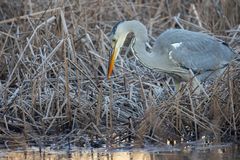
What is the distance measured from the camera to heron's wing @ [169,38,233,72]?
8.84 m

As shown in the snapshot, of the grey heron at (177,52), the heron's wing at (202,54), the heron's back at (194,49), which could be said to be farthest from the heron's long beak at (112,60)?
the heron's wing at (202,54)

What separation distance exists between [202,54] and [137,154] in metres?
2.06

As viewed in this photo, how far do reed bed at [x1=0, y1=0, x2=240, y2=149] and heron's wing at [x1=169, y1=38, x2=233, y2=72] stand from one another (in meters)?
0.23

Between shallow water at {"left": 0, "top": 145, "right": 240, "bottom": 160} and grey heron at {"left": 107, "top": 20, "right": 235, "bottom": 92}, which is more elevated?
grey heron at {"left": 107, "top": 20, "right": 235, "bottom": 92}

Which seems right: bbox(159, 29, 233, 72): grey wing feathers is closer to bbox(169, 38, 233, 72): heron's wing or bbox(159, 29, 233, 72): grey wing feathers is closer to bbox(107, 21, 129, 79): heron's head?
bbox(169, 38, 233, 72): heron's wing

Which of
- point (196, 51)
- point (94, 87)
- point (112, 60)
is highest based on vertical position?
point (196, 51)

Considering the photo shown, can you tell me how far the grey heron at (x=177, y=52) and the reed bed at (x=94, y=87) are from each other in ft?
0.75

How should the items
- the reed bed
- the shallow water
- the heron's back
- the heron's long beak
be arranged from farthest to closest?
the heron's back
the heron's long beak
the reed bed
the shallow water

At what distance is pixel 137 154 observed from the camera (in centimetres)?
734

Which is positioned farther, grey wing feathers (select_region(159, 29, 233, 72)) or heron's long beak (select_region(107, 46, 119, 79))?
grey wing feathers (select_region(159, 29, 233, 72))

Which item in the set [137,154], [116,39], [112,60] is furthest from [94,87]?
[137,154]

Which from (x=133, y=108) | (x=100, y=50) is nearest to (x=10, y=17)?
(x=100, y=50)

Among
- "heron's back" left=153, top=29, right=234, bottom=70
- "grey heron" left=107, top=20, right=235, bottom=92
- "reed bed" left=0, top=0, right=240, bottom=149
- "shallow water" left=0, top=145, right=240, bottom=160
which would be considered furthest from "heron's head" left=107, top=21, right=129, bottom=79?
"shallow water" left=0, top=145, right=240, bottom=160

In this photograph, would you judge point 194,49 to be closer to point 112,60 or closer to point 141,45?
point 141,45
